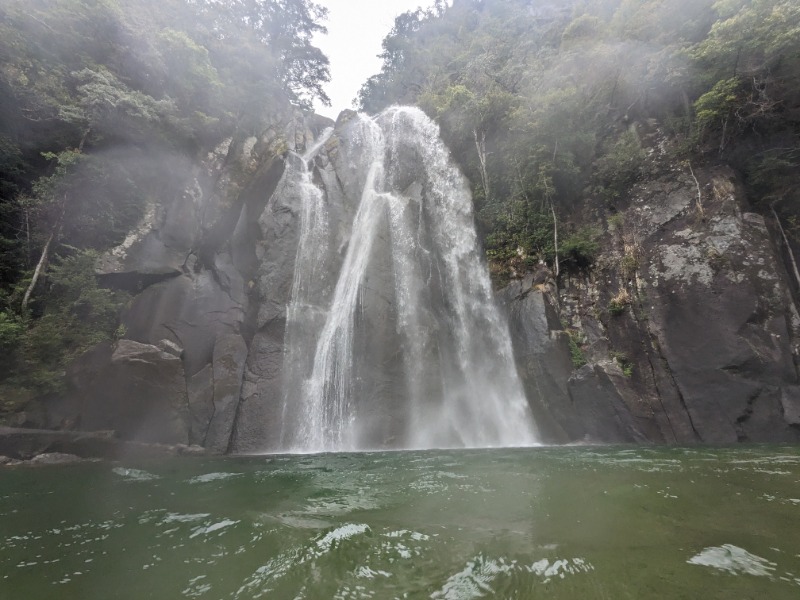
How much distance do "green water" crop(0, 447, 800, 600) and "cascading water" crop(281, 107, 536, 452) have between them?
20.4 ft

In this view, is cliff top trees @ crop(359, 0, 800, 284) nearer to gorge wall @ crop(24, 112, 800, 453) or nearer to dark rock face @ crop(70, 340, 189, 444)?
gorge wall @ crop(24, 112, 800, 453)

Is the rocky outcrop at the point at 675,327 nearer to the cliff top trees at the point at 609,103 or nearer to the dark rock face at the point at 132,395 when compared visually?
the cliff top trees at the point at 609,103

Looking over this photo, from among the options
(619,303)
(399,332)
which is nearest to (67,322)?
(399,332)

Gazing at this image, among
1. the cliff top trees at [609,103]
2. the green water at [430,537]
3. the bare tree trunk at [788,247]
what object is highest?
the cliff top trees at [609,103]

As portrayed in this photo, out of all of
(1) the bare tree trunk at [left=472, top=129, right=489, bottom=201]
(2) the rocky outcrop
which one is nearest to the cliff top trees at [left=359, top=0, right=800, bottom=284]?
(1) the bare tree trunk at [left=472, top=129, right=489, bottom=201]

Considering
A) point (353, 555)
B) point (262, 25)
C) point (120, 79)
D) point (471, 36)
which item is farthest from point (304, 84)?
point (353, 555)

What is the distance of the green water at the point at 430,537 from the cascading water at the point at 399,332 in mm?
6219

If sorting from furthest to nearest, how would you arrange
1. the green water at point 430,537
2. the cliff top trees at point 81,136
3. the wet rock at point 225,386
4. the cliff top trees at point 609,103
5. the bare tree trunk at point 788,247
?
the cliff top trees at point 81,136 < the wet rock at point 225,386 < the cliff top trees at point 609,103 < the bare tree trunk at point 788,247 < the green water at point 430,537

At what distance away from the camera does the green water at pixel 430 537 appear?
2127 millimetres

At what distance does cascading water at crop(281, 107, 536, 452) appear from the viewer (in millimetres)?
11555

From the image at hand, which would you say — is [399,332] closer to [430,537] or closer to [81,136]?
[430,537]

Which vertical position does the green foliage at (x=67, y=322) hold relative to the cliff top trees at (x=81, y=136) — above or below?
below

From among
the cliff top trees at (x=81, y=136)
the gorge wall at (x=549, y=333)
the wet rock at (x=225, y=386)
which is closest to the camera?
the gorge wall at (x=549, y=333)

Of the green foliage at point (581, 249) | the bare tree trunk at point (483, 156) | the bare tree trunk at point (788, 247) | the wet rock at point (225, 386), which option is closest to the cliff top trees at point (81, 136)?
the wet rock at point (225, 386)
